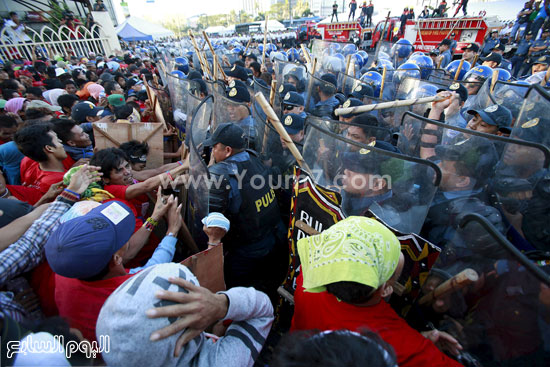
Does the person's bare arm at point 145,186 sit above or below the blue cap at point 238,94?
below

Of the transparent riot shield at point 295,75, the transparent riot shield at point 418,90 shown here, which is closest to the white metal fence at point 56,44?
the transparent riot shield at point 295,75

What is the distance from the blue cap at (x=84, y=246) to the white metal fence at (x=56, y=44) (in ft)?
55.2

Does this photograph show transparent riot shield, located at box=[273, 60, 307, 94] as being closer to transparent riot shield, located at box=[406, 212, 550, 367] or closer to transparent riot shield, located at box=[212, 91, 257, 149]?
transparent riot shield, located at box=[212, 91, 257, 149]

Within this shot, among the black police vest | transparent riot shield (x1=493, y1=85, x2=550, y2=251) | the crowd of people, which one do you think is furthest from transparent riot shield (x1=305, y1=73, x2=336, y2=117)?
transparent riot shield (x1=493, y1=85, x2=550, y2=251)

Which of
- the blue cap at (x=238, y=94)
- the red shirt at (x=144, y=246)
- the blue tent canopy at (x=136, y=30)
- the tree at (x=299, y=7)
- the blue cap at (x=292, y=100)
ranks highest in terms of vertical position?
the tree at (x=299, y=7)

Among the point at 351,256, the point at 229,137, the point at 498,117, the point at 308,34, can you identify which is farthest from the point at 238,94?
the point at 308,34

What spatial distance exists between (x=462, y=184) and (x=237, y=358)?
195 cm

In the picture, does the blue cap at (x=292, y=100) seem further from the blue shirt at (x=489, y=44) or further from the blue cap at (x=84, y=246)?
the blue shirt at (x=489, y=44)

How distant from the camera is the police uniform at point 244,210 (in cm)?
222

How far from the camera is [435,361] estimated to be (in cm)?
109

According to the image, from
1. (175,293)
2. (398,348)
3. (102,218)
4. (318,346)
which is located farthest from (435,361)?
(102,218)

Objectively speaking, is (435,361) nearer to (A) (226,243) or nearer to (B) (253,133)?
(A) (226,243)

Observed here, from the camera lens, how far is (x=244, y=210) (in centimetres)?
234

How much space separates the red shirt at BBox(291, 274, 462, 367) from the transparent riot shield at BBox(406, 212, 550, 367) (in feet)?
0.59
